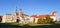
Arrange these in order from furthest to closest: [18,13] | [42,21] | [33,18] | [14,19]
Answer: [33,18] < [18,13] < [14,19] < [42,21]

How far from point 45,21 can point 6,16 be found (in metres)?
8.97

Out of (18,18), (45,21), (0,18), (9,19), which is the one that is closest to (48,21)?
(45,21)

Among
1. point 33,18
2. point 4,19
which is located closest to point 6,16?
point 4,19

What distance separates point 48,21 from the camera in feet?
66.5

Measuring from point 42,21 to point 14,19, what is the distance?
21.5 ft

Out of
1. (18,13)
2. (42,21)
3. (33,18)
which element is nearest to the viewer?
(42,21)

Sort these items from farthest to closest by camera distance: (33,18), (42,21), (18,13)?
(33,18)
(18,13)
(42,21)

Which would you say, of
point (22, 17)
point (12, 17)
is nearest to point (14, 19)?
point (12, 17)

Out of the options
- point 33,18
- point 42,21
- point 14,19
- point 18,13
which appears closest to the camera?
point 42,21

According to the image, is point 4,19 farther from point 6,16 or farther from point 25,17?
point 25,17

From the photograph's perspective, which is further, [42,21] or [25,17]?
[25,17]

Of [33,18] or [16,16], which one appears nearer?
[16,16]

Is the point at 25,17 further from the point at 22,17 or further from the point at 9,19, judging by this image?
the point at 9,19

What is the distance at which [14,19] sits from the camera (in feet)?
81.5
